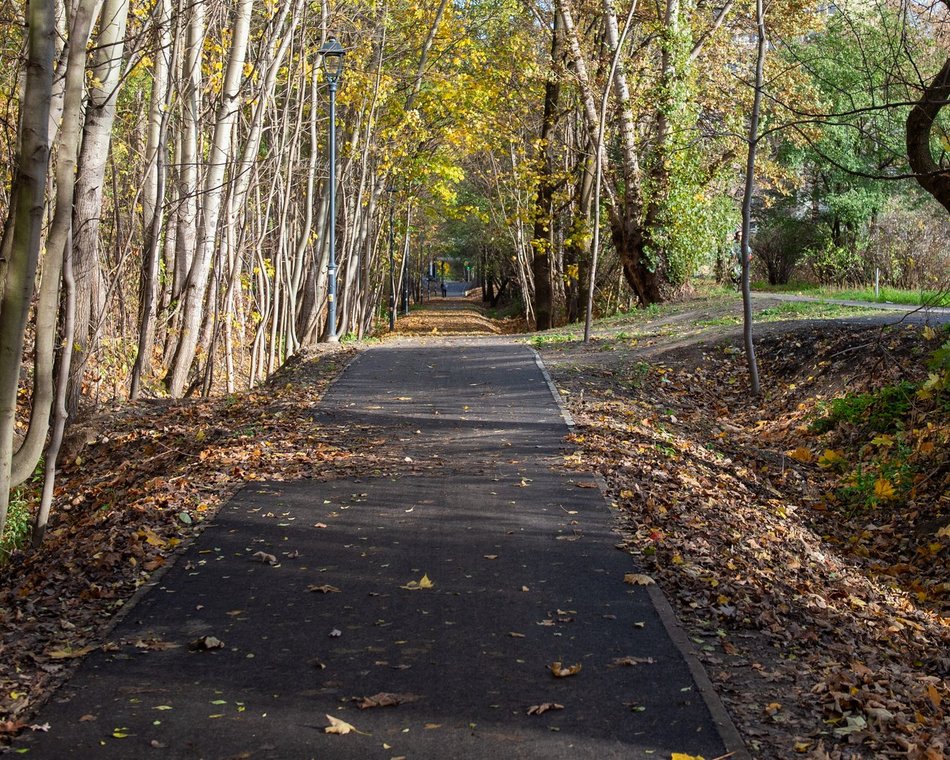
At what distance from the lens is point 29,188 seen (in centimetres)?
604

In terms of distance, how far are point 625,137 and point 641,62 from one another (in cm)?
179

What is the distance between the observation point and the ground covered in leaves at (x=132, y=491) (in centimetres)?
602

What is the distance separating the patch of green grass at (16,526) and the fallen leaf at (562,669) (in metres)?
5.72

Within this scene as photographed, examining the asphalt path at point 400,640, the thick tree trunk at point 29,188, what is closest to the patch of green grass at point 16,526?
the asphalt path at point 400,640

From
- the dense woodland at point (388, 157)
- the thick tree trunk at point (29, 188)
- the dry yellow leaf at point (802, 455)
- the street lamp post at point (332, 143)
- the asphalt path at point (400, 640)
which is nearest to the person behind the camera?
the asphalt path at point (400, 640)

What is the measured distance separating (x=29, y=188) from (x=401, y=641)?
335cm

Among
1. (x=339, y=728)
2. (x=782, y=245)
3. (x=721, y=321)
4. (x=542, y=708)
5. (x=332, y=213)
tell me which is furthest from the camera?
(x=782, y=245)

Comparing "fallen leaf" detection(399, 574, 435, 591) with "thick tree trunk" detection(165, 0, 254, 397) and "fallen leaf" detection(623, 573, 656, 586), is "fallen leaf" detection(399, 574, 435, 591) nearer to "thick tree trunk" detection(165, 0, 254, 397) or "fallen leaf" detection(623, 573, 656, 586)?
"fallen leaf" detection(623, 573, 656, 586)

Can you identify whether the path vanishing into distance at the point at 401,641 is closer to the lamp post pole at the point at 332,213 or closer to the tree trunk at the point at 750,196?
the tree trunk at the point at 750,196

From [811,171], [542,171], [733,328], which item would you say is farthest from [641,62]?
[811,171]

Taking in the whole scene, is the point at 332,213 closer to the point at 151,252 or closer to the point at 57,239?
the point at 151,252

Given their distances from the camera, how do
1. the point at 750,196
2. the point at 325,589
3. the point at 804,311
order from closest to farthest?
the point at 325,589
the point at 750,196
the point at 804,311

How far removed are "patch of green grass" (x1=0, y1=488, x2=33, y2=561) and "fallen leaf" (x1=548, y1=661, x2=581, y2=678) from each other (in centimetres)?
572

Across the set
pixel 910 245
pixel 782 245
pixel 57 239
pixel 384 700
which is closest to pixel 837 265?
→ pixel 910 245
